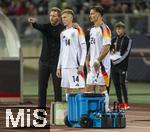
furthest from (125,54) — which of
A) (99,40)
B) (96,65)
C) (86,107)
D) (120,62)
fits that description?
(86,107)

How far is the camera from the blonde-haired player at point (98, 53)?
47.7ft

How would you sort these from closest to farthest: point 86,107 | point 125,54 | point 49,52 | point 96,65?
1. point 86,107
2. point 96,65
3. point 49,52
4. point 125,54

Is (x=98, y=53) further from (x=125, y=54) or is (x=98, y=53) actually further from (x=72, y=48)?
(x=125, y=54)

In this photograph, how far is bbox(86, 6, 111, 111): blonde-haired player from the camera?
14.5 metres

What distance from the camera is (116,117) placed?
46.6 ft

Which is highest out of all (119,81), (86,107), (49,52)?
(49,52)

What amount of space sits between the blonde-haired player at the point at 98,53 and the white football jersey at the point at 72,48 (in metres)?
0.20

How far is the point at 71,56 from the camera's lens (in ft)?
48.3

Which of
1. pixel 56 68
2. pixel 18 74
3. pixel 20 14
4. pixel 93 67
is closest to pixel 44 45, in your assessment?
pixel 56 68

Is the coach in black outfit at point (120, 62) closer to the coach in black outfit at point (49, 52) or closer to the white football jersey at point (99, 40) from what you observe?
the coach in black outfit at point (49, 52)

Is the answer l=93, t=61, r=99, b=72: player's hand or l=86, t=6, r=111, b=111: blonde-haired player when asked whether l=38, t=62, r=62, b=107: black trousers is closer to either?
l=86, t=6, r=111, b=111: blonde-haired player

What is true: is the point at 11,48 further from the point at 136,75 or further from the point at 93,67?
the point at 136,75

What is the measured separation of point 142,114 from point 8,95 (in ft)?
14.1

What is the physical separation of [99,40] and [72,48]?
0.52 meters
